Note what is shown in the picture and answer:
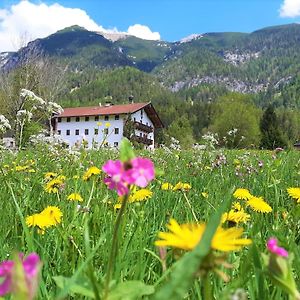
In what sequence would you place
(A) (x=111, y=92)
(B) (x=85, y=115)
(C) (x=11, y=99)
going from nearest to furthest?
(C) (x=11, y=99) → (B) (x=85, y=115) → (A) (x=111, y=92)

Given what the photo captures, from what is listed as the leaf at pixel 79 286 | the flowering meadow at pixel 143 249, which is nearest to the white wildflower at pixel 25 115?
the flowering meadow at pixel 143 249

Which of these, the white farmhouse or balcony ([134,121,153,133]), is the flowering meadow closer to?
balcony ([134,121,153,133])

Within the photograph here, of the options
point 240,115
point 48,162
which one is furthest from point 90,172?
point 240,115

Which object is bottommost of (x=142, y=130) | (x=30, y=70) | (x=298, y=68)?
(x=142, y=130)

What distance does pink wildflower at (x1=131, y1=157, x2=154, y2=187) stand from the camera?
383mm

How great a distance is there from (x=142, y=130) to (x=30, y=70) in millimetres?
22234

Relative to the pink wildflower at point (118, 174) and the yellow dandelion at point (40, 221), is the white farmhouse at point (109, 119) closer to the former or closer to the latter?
the yellow dandelion at point (40, 221)

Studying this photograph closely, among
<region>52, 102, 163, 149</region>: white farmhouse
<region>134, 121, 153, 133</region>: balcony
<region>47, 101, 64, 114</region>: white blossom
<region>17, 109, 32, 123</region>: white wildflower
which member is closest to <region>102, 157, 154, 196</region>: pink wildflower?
<region>17, 109, 32, 123</region>: white wildflower

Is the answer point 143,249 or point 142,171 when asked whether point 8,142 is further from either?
point 142,171

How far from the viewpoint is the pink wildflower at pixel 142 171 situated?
15.1 inches

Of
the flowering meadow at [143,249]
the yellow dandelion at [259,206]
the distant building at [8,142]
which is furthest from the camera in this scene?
the distant building at [8,142]

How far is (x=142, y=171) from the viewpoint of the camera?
1.28ft

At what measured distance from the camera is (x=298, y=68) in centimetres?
19688

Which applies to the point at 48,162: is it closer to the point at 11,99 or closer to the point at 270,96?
the point at 11,99
